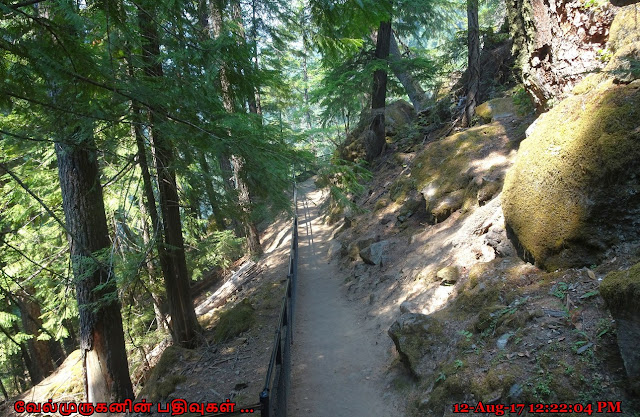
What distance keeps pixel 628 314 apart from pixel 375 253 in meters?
7.25

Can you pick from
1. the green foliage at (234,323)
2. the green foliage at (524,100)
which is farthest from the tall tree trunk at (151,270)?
the green foliage at (524,100)

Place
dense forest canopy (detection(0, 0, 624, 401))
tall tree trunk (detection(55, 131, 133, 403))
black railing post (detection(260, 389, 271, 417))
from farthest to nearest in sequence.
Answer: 1. tall tree trunk (detection(55, 131, 133, 403))
2. dense forest canopy (detection(0, 0, 624, 401))
3. black railing post (detection(260, 389, 271, 417))

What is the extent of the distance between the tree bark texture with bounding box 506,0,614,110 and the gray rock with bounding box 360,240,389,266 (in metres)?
5.03

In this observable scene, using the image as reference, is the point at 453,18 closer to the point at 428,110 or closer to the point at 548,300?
the point at 428,110

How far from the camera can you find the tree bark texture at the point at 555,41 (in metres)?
6.01

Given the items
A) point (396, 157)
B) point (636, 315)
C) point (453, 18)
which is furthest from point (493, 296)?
point (453, 18)

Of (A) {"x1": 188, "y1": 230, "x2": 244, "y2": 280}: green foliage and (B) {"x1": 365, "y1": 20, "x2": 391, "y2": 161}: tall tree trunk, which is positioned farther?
(B) {"x1": 365, "y1": 20, "x2": 391, "y2": 161}: tall tree trunk

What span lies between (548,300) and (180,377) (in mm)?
6171

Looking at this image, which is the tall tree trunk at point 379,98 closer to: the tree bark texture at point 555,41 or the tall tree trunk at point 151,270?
the tree bark texture at point 555,41

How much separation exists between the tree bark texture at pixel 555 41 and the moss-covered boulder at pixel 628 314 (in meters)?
3.79

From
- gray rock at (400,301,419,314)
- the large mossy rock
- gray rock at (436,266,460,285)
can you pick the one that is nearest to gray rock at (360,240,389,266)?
gray rock at (400,301,419,314)

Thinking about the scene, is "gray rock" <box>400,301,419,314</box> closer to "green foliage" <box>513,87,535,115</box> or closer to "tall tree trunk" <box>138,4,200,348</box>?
"tall tree trunk" <box>138,4,200,348</box>

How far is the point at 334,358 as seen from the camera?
6836mm

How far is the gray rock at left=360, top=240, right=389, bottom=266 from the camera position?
995cm
